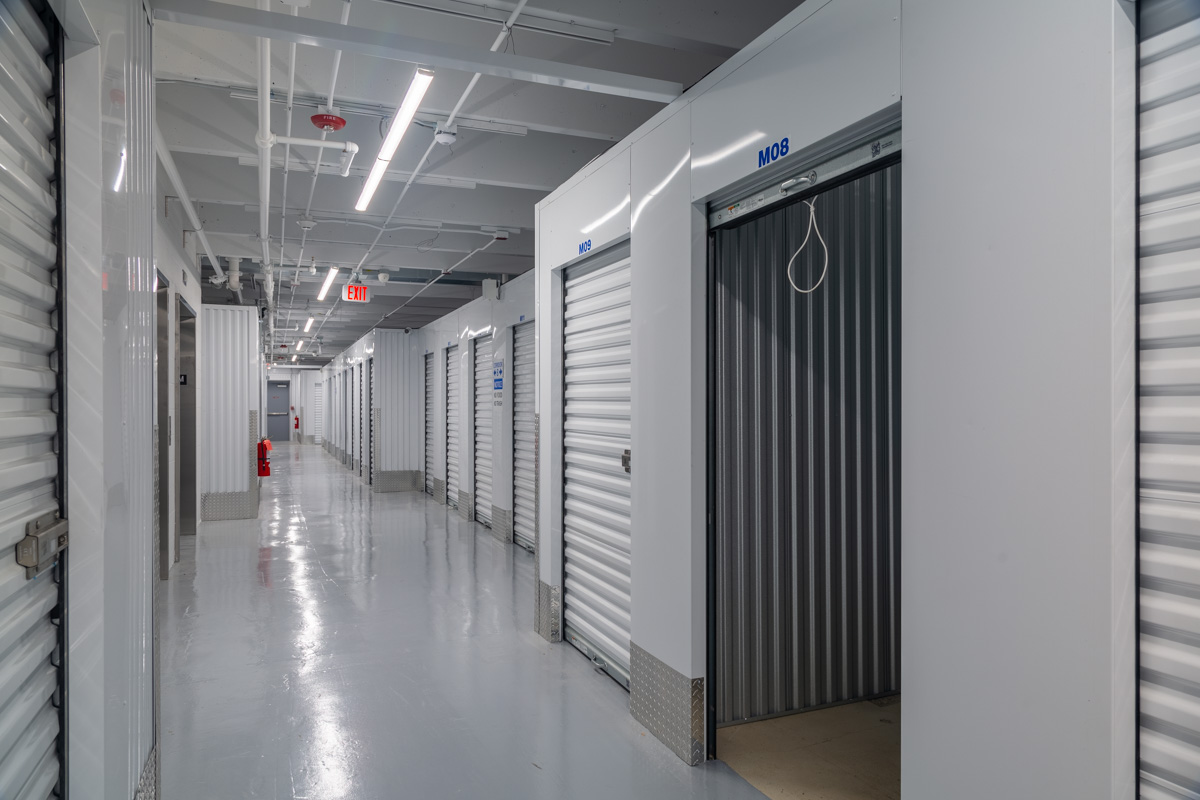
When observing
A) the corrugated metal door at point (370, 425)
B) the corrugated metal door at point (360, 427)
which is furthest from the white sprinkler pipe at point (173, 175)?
the corrugated metal door at point (360, 427)

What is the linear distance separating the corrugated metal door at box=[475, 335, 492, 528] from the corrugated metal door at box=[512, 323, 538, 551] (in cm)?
102

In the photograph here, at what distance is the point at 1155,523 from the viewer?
168 centimetres

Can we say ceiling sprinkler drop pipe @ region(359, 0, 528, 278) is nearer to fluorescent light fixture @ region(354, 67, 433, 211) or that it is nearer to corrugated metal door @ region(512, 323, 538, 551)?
fluorescent light fixture @ region(354, 67, 433, 211)

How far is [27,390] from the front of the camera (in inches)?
74.7

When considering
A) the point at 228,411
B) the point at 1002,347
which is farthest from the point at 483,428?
the point at 1002,347

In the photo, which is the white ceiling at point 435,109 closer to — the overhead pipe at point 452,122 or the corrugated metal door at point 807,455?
the overhead pipe at point 452,122

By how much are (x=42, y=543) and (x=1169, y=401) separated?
2752 mm

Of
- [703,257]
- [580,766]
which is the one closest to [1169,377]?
[703,257]

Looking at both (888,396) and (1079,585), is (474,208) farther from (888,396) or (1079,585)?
(1079,585)

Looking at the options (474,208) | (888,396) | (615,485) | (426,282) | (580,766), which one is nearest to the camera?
(580,766)

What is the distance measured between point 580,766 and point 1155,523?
2668mm

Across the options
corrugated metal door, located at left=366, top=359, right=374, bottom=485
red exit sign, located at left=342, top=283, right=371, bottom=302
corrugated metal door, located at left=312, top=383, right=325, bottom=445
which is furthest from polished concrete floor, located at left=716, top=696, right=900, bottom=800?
corrugated metal door, located at left=312, top=383, right=325, bottom=445

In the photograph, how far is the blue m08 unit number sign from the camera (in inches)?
112

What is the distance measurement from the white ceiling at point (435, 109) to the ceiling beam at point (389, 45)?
79 centimetres
